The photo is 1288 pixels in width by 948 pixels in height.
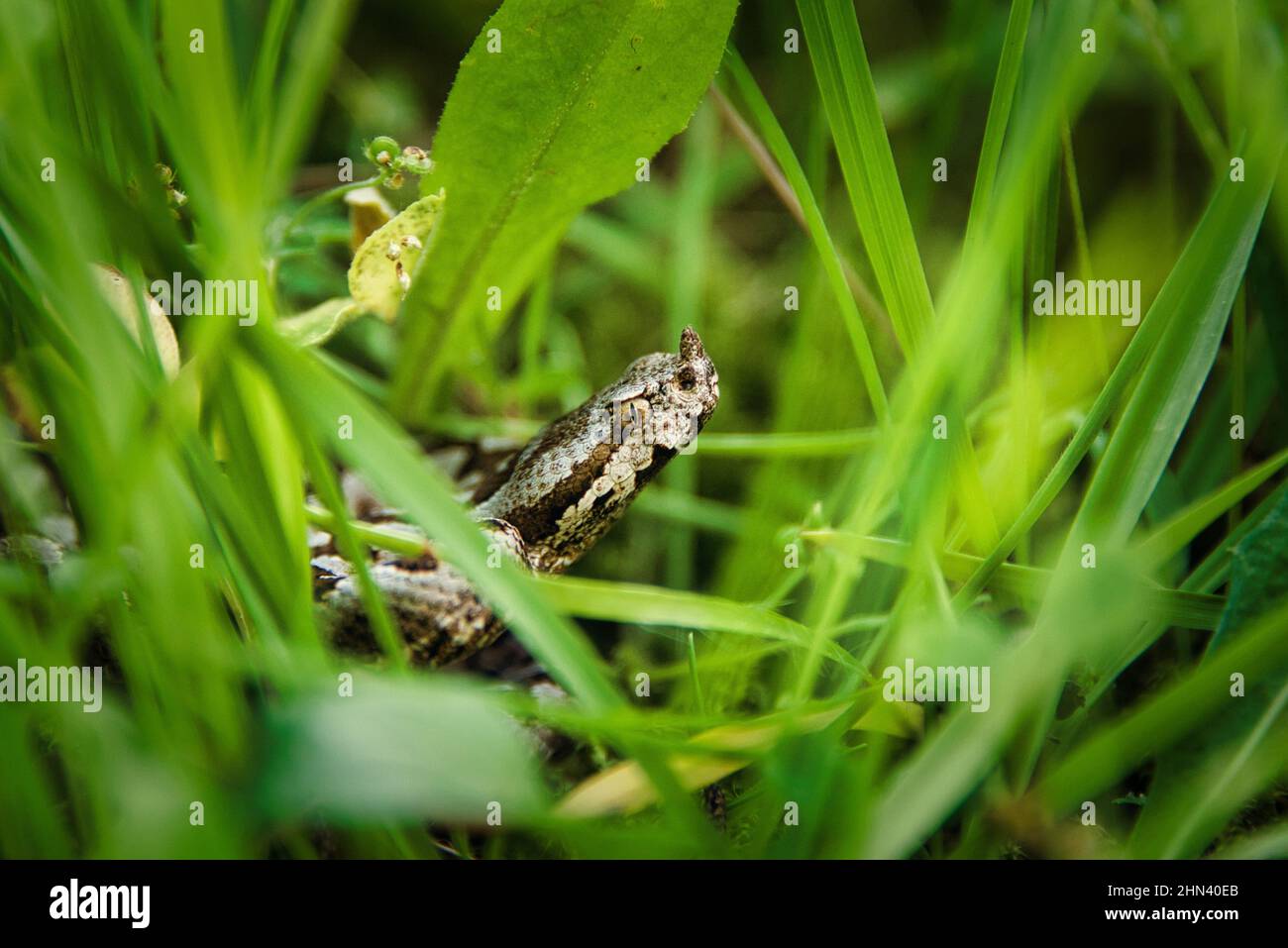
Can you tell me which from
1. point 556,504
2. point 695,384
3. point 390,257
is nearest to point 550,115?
point 390,257

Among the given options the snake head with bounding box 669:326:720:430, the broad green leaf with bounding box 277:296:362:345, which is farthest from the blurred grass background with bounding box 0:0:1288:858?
the snake head with bounding box 669:326:720:430

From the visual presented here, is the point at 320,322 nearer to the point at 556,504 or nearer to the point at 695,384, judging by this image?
the point at 556,504

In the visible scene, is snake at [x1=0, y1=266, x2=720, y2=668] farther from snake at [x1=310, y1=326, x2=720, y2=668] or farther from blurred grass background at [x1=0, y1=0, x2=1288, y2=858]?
blurred grass background at [x1=0, y1=0, x2=1288, y2=858]

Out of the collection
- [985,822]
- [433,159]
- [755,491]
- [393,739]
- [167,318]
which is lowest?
[985,822]

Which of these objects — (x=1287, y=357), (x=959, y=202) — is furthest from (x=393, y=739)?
(x=959, y=202)

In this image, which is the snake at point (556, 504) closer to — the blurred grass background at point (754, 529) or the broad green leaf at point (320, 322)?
the blurred grass background at point (754, 529)

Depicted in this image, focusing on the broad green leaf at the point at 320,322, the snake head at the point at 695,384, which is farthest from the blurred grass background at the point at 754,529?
the snake head at the point at 695,384
